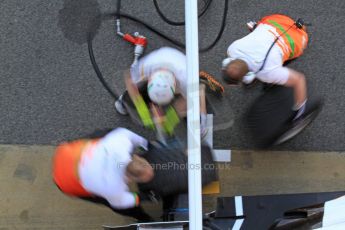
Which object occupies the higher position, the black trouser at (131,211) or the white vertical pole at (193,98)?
the white vertical pole at (193,98)

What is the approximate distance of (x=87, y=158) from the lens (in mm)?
1941

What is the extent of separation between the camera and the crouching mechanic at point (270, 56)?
7.28 feet

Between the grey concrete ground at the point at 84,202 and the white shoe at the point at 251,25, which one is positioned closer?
the grey concrete ground at the point at 84,202

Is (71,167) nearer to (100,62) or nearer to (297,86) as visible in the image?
(100,62)

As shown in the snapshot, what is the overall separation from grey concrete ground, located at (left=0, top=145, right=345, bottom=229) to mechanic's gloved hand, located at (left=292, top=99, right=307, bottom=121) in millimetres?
336

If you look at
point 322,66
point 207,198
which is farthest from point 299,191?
point 322,66

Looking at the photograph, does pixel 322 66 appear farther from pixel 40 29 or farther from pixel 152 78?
pixel 40 29

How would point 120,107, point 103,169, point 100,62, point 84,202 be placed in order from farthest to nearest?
1. point 100,62
2. point 120,107
3. point 84,202
4. point 103,169

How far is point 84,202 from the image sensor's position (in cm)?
250

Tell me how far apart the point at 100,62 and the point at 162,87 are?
2.64 ft

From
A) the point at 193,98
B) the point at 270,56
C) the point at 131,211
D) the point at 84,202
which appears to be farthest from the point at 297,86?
the point at 84,202

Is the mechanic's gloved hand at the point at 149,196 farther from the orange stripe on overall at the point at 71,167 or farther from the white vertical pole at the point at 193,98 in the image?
the white vertical pole at the point at 193,98

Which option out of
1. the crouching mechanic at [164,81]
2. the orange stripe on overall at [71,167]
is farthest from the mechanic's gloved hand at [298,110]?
the orange stripe on overall at [71,167]

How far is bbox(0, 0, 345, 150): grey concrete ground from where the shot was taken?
2.64 meters
